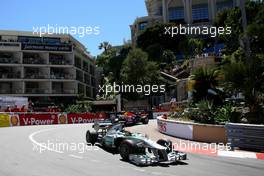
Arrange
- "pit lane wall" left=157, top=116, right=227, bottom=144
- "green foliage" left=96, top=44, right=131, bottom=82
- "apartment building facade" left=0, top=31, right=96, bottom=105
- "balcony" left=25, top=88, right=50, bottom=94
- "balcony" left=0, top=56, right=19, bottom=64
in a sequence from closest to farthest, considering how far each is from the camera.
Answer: "pit lane wall" left=157, top=116, right=227, bottom=144, "balcony" left=0, top=56, right=19, bottom=64, "apartment building facade" left=0, top=31, right=96, bottom=105, "balcony" left=25, top=88, right=50, bottom=94, "green foliage" left=96, top=44, right=131, bottom=82

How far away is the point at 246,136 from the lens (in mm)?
15195

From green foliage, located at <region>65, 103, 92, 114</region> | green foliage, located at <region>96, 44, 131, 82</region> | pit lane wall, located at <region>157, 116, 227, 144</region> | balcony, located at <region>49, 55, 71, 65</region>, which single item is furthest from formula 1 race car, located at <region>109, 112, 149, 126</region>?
balcony, located at <region>49, 55, 71, 65</region>

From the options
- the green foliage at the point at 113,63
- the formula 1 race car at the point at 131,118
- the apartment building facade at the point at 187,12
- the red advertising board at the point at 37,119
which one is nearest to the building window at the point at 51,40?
the green foliage at the point at 113,63

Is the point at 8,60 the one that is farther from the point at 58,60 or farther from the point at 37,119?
the point at 37,119

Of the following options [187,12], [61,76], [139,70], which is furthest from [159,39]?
[139,70]

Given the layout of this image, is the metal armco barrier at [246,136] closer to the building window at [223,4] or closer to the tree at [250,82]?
the tree at [250,82]

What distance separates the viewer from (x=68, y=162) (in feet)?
40.1

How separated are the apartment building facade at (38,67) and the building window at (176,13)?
103 feet

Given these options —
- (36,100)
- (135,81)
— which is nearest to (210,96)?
(135,81)

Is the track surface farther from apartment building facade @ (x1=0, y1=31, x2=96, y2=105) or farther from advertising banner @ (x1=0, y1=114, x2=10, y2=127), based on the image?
apartment building facade @ (x1=0, y1=31, x2=96, y2=105)

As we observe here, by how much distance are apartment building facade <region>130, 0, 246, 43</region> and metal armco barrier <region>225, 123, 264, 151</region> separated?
78969mm

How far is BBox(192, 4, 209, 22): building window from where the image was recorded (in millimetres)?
95375

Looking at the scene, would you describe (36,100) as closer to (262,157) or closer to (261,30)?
(261,30)

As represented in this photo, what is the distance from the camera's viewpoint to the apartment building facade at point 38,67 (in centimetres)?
6850
